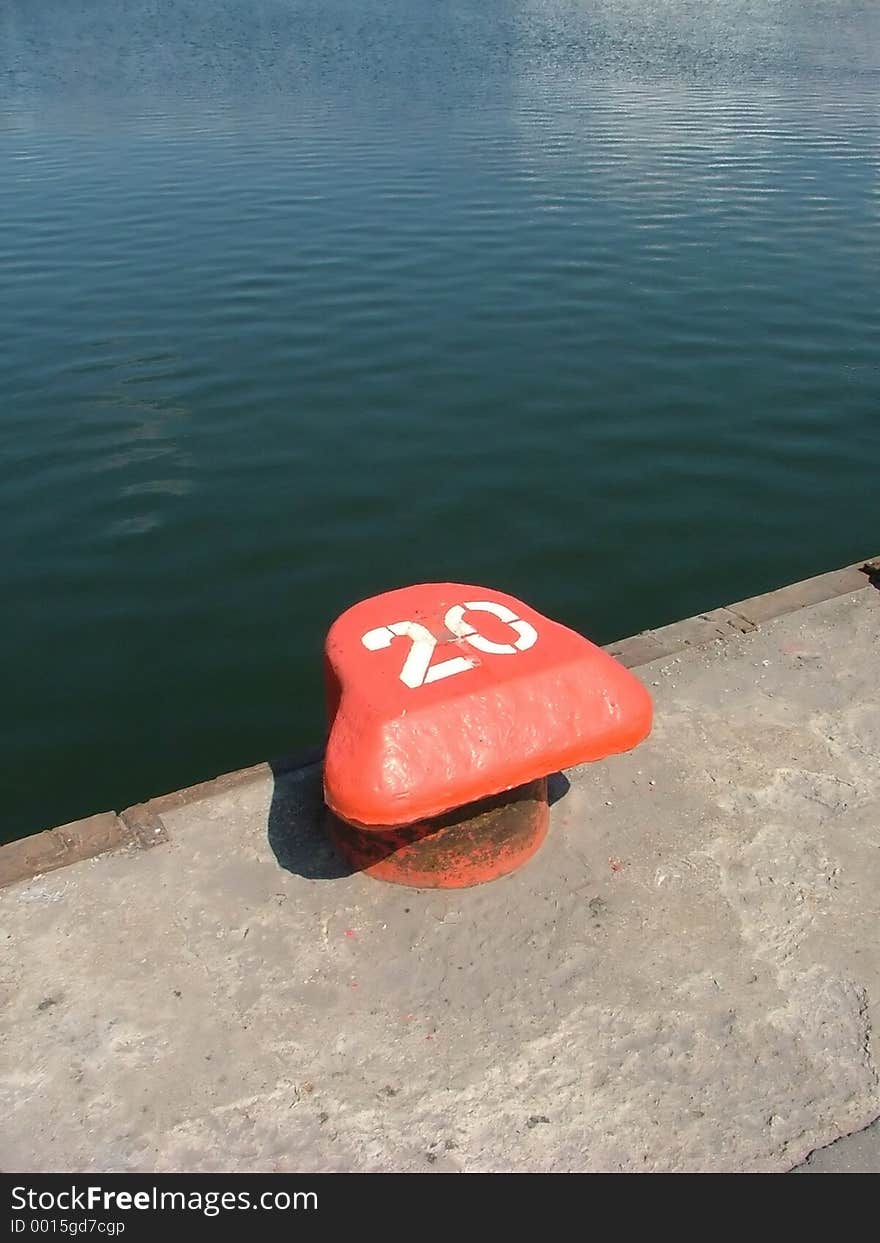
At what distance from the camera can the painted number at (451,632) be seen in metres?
4.93

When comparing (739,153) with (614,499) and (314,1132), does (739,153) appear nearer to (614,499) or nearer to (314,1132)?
(614,499)

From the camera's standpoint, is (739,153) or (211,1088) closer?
(211,1088)

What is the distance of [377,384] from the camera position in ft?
40.9

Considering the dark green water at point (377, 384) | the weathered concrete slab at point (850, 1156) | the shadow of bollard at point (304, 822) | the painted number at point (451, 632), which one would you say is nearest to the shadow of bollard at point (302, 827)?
the shadow of bollard at point (304, 822)

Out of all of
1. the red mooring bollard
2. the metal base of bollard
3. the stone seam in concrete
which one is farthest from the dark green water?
the red mooring bollard

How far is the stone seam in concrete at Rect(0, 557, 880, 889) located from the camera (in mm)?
5457

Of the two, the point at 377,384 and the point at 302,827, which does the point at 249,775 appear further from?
the point at 377,384

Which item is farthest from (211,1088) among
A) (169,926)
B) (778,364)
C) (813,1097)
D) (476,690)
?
(778,364)

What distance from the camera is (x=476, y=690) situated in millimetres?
4773

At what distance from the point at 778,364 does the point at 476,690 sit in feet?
31.9
